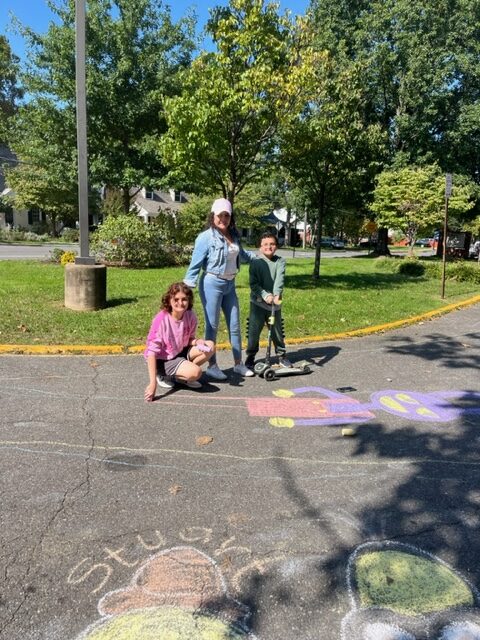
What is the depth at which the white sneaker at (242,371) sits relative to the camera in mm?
5526

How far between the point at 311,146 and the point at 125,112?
899cm

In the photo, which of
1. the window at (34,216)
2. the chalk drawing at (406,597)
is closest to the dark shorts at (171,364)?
the chalk drawing at (406,597)

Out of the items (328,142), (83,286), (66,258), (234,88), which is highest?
(234,88)

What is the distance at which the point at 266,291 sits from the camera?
555 cm

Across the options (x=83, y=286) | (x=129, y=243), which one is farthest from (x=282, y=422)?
(x=129, y=243)

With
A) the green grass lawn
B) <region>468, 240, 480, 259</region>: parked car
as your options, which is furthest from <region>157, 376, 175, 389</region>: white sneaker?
<region>468, 240, 480, 259</region>: parked car

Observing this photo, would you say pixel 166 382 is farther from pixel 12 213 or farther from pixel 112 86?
pixel 12 213

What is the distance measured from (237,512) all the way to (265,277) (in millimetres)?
3142

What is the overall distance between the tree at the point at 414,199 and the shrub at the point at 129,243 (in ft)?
43.9

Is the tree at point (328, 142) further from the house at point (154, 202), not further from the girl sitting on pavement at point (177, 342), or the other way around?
the house at point (154, 202)

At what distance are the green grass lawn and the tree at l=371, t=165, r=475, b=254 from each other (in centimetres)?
1029

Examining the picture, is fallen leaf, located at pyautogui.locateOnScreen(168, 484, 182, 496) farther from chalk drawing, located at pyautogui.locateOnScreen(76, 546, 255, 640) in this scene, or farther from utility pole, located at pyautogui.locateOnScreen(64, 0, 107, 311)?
utility pole, located at pyautogui.locateOnScreen(64, 0, 107, 311)

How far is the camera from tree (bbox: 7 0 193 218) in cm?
1714

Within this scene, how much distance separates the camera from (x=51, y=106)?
17.2 metres
